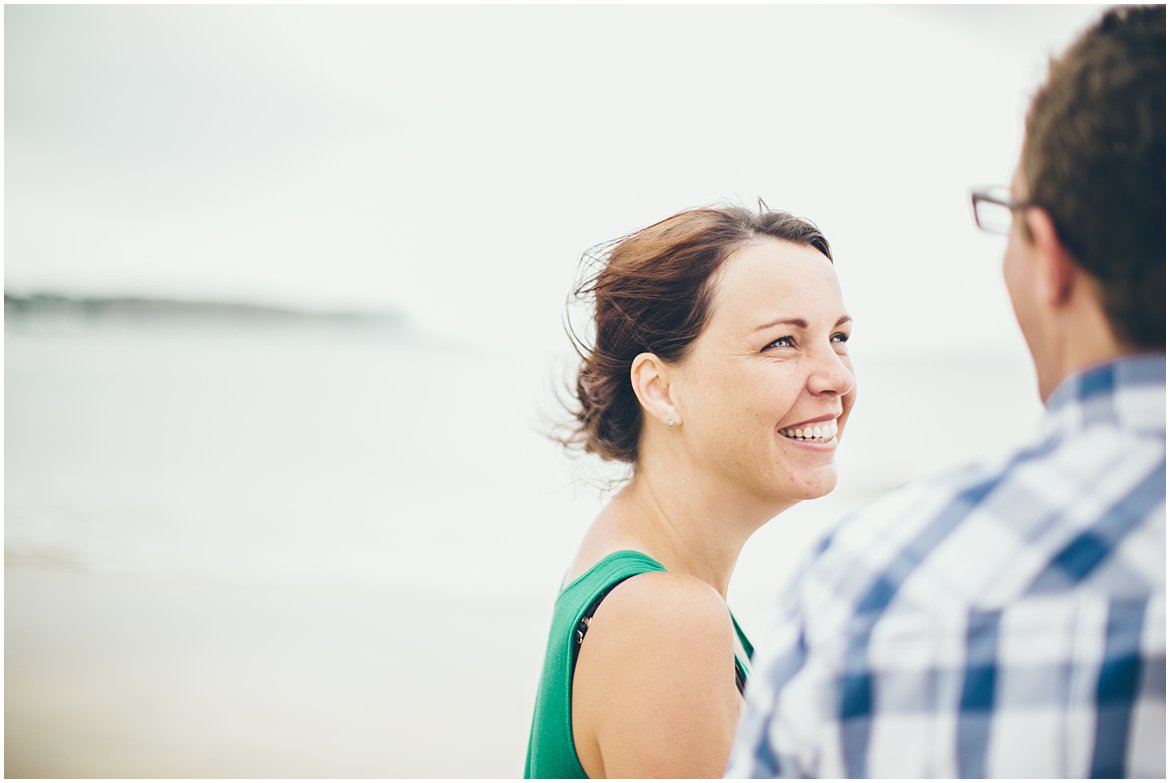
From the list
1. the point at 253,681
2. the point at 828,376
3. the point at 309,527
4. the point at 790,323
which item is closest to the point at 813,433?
the point at 828,376

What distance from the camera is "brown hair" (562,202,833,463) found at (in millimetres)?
1751

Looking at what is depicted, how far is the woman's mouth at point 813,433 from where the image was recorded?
5.62 feet

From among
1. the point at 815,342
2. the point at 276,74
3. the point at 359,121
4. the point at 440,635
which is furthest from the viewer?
the point at 359,121

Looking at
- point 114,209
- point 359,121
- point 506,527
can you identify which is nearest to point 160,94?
point 359,121

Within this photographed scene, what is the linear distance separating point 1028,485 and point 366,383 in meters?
14.0

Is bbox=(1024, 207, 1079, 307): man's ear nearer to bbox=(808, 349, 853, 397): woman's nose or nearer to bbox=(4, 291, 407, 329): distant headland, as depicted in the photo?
bbox=(808, 349, 853, 397): woman's nose

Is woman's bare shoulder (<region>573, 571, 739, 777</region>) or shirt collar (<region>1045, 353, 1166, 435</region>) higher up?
shirt collar (<region>1045, 353, 1166, 435</region>)

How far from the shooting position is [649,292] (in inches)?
70.4

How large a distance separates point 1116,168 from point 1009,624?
17.2 inches

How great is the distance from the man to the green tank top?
0.67 meters

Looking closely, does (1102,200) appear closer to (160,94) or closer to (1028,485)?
(1028,485)

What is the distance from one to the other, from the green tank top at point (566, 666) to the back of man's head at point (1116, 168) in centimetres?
87

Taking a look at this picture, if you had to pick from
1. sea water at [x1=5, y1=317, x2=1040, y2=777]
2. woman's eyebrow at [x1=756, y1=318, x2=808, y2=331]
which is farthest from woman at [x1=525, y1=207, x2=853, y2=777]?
sea water at [x1=5, y1=317, x2=1040, y2=777]

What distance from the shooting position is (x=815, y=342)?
172 cm
